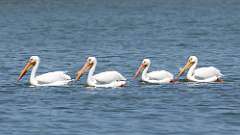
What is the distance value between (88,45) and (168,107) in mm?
18791

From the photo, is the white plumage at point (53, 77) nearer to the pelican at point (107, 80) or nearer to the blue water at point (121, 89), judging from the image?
the blue water at point (121, 89)

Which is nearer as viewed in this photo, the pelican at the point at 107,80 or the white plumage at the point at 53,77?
the pelican at the point at 107,80

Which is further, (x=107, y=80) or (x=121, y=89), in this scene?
(x=107, y=80)

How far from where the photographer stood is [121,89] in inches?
963

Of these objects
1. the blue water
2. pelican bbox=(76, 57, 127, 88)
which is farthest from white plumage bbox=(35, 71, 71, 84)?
pelican bbox=(76, 57, 127, 88)

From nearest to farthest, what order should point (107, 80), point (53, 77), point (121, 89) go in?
point (121, 89)
point (107, 80)
point (53, 77)

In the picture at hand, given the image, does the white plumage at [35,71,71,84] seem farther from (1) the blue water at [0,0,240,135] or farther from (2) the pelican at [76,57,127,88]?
(2) the pelican at [76,57,127,88]

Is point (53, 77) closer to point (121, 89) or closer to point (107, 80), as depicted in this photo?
point (107, 80)

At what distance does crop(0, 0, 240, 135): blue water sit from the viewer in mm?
19359

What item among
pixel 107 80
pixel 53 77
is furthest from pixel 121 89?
pixel 53 77

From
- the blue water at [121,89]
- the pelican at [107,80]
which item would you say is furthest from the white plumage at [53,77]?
the pelican at [107,80]

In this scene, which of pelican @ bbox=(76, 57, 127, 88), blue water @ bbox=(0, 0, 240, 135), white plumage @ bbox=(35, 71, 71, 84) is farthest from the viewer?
white plumage @ bbox=(35, 71, 71, 84)

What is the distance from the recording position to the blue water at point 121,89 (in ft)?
63.5

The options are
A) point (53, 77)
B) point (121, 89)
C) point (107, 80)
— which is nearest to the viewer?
point (121, 89)
